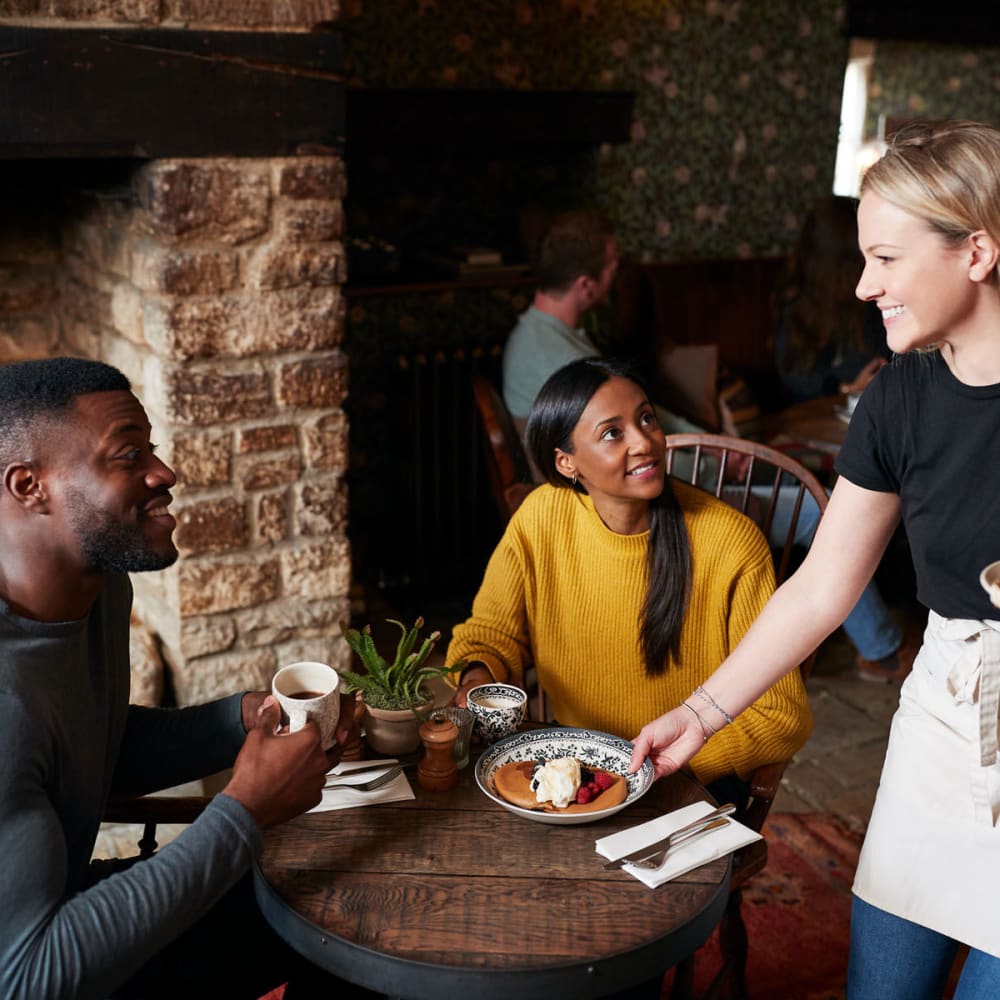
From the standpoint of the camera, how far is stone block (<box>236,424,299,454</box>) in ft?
8.66

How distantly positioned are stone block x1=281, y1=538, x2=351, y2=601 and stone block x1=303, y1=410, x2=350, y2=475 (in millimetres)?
199

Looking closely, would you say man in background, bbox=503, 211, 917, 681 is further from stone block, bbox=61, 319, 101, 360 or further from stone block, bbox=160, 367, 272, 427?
stone block, bbox=61, 319, 101, 360

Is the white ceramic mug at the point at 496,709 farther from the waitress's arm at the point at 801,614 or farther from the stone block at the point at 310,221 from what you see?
the stone block at the point at 310,221

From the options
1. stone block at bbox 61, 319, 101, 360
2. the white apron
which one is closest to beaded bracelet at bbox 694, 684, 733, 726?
the white apron

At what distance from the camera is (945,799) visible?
4.68 feet

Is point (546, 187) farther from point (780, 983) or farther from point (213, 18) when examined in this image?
point (780, 983)

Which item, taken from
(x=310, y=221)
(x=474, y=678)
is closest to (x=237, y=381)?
(x=310, y=221)

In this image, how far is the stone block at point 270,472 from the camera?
2666 millimetres

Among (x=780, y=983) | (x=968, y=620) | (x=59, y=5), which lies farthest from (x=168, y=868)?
(x=59, y=5)

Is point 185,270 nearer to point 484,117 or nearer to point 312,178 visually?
point 312,178

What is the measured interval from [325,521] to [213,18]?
45.3 inches

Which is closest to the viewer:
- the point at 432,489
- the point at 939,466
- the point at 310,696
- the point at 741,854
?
the point at 939,466

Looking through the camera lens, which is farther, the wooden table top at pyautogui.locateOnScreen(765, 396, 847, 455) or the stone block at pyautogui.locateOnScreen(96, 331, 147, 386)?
the wooden table top at pyautogui.locateOnScreen(765, 396, 847, 455)

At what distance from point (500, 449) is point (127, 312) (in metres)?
0.98
